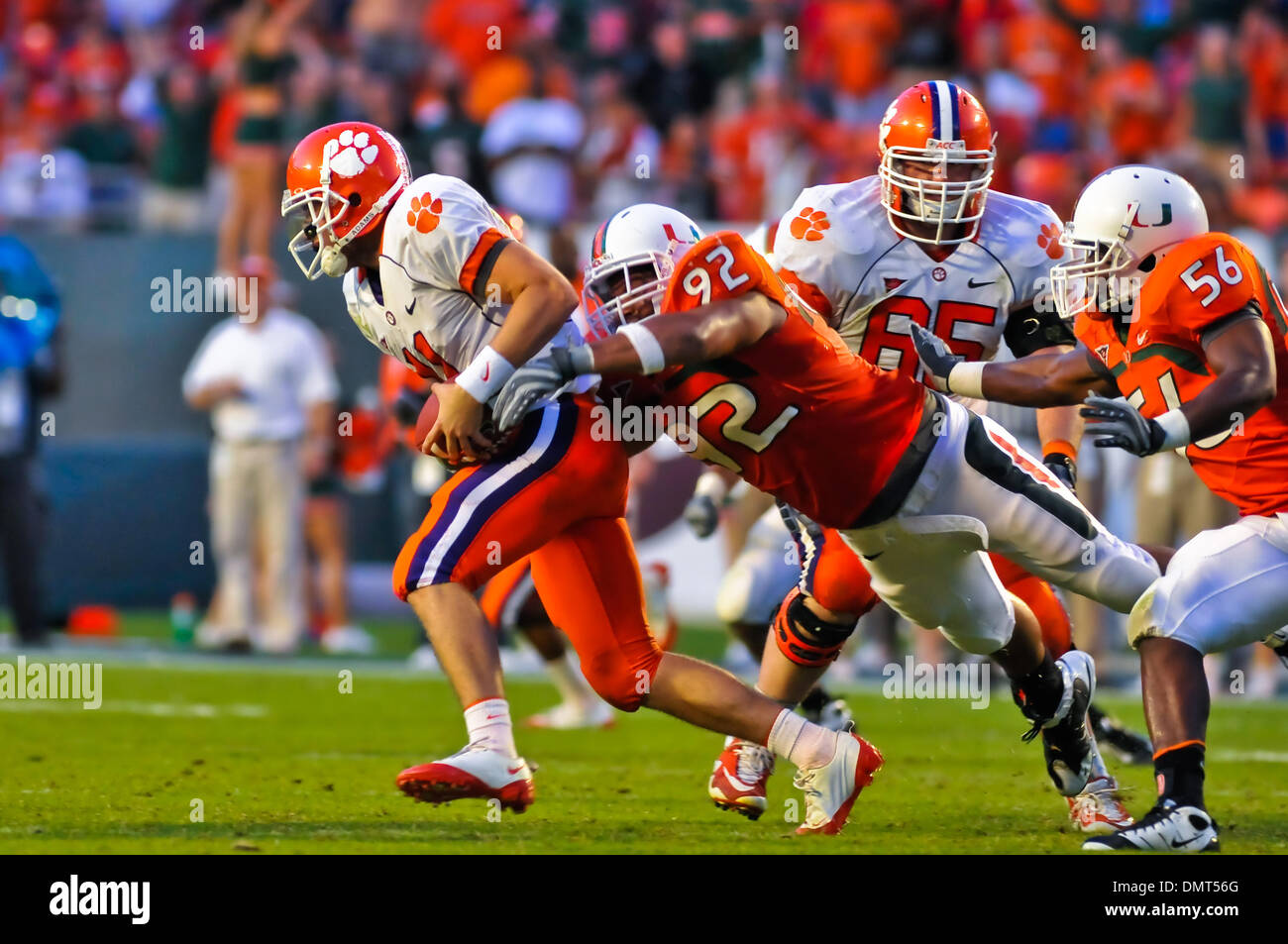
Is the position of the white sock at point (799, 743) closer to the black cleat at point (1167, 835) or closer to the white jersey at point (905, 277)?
the black cleat at point (1167, 835)

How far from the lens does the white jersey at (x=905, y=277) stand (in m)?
5.45

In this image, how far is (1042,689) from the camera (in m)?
5.18

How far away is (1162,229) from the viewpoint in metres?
4.81

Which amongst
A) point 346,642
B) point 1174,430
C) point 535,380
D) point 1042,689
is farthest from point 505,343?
point 346,642

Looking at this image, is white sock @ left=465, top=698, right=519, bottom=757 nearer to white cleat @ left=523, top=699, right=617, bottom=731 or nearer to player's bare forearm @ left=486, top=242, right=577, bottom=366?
player's bare forearm @ left=486, top=242, right=577, bottom=366

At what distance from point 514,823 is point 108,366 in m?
8.01

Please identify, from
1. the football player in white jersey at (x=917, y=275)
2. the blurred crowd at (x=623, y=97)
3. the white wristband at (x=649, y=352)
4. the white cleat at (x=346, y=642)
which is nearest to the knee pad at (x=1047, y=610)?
the football player in white jersey at (x=917, y=275)

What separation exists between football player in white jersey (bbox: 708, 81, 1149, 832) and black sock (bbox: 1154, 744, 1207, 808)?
783mm

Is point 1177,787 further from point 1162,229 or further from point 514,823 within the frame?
point 514,823

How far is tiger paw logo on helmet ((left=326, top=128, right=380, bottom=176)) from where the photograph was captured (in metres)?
4.86

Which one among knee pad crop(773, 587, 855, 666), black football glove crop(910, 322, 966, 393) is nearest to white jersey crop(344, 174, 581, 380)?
black football glove crop(910, 322, 966, 393)

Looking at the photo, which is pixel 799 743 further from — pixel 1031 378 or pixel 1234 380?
pixel 1234 380

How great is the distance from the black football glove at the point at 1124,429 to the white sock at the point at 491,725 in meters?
1.54

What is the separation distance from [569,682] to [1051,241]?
10.1 feet
